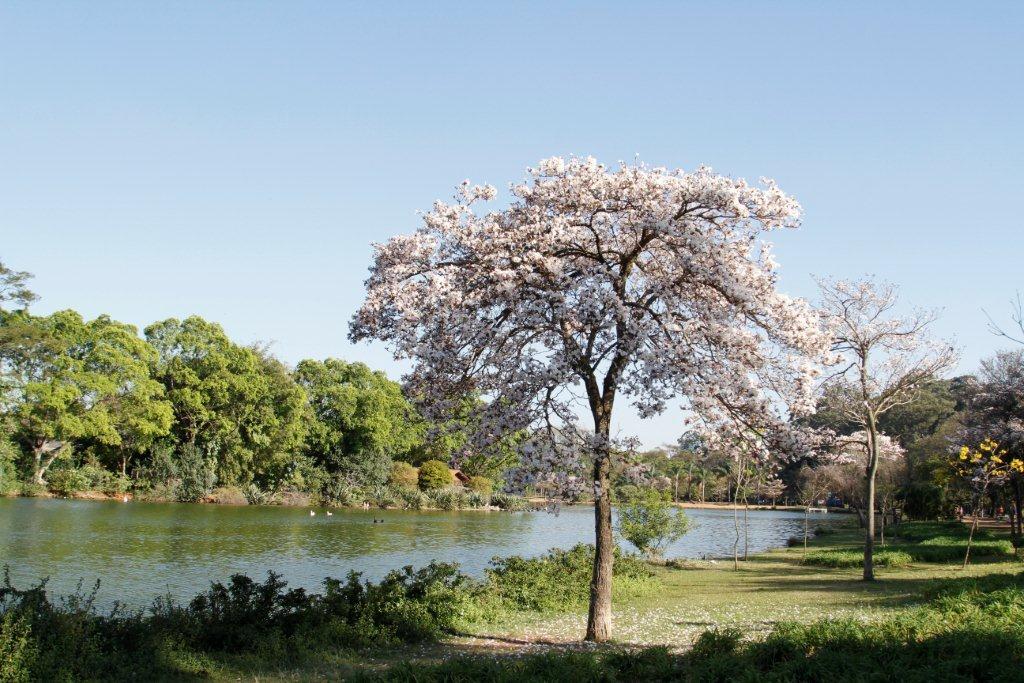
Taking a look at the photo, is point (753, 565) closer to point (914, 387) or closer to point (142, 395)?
point (914, 387)

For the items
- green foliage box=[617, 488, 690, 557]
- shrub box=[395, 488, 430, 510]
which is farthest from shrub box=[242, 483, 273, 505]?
green foliage box=[617, 488, 690, 557]

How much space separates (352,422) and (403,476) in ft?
21.6

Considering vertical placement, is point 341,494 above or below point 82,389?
below

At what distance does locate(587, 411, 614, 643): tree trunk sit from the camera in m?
12.6

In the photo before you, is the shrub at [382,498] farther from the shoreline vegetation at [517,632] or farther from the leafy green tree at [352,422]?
the shoreline vegetation at [517,632]

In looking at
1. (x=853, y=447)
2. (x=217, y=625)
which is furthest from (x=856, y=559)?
(x=217, y=625)

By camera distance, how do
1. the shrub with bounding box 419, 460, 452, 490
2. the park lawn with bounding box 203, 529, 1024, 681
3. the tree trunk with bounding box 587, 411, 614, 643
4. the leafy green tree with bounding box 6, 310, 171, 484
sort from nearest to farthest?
1. the park lawn with bounding box 203, 529, 1024, 681
2. the tree trunk with bounding box 587, 411, 614, 643
3. the leafy green tree with bounding box 6, 310, 171, 484
4. the shrub with bounding box 419, 460, 452, 490

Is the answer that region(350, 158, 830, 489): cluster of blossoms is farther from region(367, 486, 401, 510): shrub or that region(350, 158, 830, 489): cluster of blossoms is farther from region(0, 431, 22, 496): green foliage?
region(367, 486, 401, 510): shrub

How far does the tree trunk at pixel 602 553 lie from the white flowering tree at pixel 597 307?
24 mm

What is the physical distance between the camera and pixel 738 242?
1278 centimetres

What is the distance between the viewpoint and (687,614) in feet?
50.7

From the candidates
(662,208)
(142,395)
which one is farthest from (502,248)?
(142,395)

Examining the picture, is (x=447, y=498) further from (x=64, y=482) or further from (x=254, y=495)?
(x=64, y=482)

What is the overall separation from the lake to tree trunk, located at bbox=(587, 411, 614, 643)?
1078 centimetres
